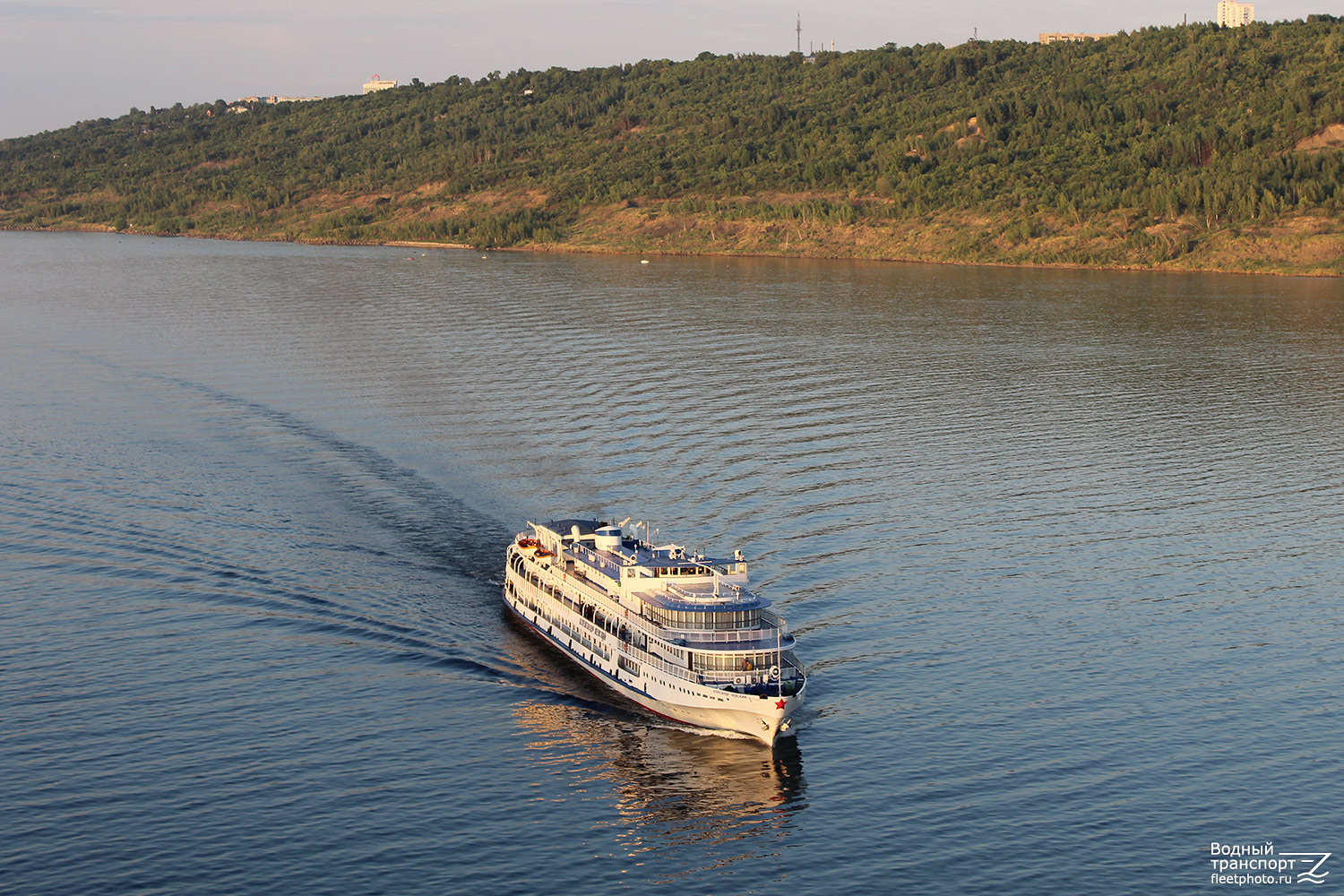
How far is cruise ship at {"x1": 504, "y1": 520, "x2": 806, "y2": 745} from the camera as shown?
58.0 metres

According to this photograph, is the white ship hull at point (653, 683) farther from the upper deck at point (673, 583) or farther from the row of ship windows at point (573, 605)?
the upper deck at point (673, 583)

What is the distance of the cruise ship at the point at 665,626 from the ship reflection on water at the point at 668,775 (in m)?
1.45

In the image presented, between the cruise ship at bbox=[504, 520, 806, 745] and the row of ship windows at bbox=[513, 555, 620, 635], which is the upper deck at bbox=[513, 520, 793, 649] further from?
the row of ship windows at bbox=[513, 555, 620, 635]

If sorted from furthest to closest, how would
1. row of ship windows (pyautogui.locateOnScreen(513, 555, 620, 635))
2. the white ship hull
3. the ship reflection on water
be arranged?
row of ship windows (pyautogui.locateOnScreen(513, 555, 620, 635)), the white ship hull, the ship reflection on water

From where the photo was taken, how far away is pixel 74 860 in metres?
46.0

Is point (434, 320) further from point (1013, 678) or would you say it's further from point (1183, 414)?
point (1013, 678)

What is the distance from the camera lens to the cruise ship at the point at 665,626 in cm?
5797

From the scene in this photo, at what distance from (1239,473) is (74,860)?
3168 inches

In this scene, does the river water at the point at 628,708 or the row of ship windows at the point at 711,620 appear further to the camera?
the row of ship windows at the point at 711,620

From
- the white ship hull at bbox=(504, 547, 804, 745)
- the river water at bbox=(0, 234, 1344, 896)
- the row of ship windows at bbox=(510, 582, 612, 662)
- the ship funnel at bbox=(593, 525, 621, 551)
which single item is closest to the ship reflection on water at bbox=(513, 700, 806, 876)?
the river water at bbox=(0, 234, 1344, 896)

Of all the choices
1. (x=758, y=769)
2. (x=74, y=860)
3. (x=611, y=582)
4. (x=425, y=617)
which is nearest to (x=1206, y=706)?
(x=758, y=769)

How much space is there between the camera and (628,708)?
200ft

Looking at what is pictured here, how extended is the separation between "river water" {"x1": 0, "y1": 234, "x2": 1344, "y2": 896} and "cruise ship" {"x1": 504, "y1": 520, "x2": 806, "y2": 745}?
157 cm

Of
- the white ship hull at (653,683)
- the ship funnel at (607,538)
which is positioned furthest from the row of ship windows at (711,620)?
the ship funnel at (607,538)
